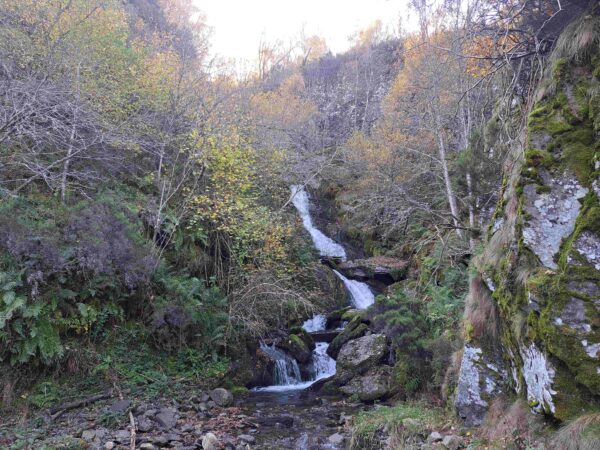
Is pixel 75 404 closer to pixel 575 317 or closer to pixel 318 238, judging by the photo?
pixel 575 317

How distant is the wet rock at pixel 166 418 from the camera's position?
302 inches

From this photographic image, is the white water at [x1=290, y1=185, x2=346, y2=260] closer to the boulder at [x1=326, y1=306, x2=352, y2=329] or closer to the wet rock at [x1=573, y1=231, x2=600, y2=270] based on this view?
the boulder at [x1=326, y1=306, x2=352, y2=329]

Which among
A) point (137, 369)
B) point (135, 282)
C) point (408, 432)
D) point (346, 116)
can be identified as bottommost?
point (408, 432)

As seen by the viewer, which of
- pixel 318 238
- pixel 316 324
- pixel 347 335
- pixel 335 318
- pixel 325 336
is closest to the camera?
pixel 347 335

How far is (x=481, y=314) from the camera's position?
249 inches

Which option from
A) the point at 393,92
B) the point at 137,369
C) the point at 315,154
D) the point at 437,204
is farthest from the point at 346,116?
the point at 137,369

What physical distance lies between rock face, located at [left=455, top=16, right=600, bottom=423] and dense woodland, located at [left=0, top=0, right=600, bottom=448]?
43 cm

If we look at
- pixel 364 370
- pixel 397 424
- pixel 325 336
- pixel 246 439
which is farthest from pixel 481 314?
pixel 325 336

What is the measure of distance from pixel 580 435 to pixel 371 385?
6.33 m

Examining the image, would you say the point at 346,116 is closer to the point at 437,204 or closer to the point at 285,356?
the point at 437,204

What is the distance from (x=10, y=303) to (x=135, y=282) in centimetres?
248

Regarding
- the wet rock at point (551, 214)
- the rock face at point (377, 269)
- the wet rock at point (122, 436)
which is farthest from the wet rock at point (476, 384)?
the rock face at point (377, 269)

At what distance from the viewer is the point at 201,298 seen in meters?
11.2

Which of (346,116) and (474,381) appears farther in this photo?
(346,116)
